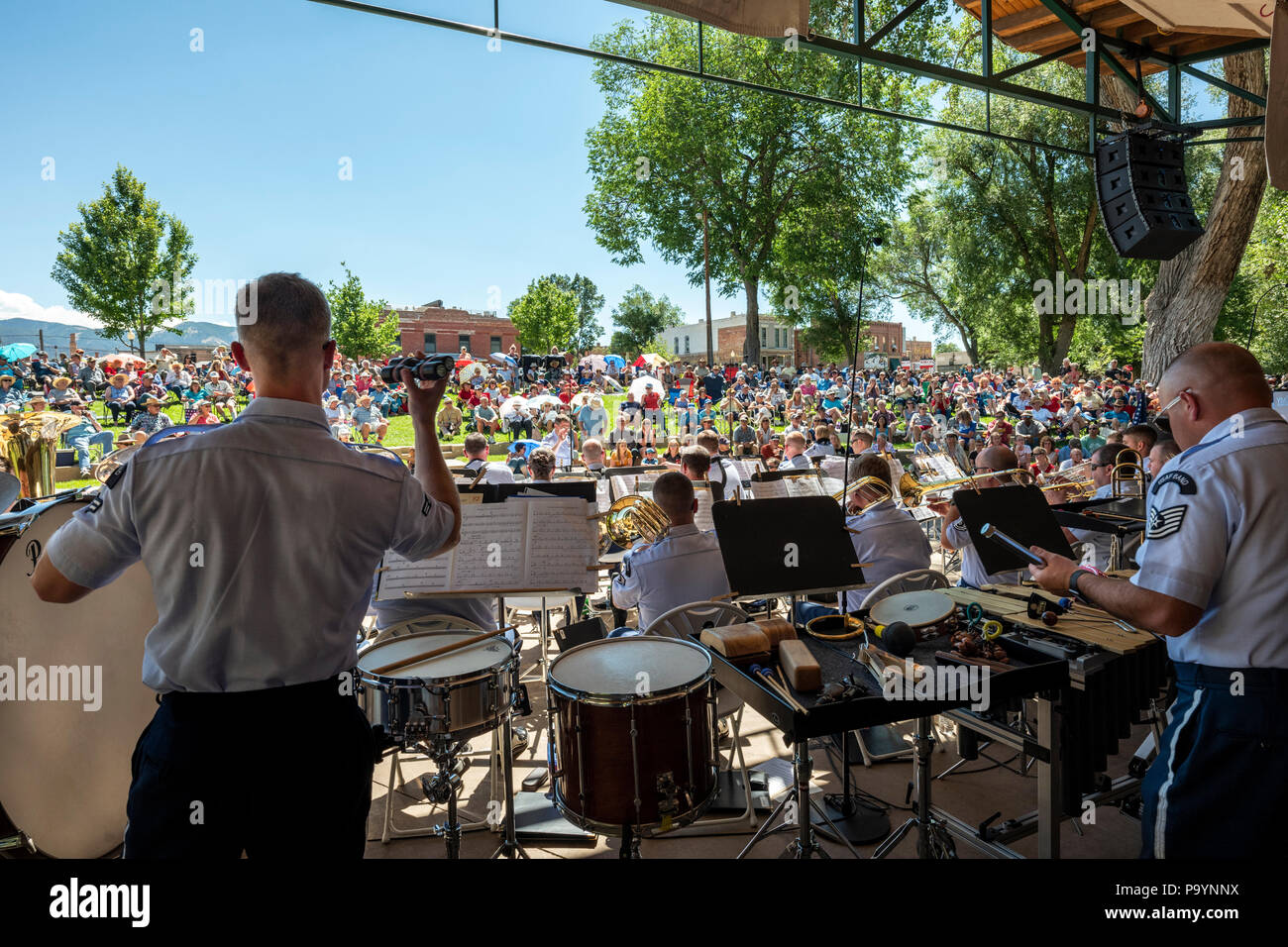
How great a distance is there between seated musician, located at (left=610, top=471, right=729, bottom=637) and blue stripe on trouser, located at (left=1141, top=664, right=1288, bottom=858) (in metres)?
2.23

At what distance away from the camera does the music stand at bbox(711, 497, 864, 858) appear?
2971 mm

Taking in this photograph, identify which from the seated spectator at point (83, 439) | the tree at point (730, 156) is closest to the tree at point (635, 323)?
the tree at point (730, 156)

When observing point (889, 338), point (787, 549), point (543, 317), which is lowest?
point (787, 549)

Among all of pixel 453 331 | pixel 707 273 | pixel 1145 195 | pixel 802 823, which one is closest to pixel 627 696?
pixel 802 823

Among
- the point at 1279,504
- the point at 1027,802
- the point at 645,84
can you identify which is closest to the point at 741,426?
the point at 1027,802

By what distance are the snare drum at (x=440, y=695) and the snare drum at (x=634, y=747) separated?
0.77 ft

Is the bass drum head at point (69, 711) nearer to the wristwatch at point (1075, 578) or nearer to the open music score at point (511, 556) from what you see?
the open music score at point (511, 556)

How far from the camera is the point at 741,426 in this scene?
18484 mm

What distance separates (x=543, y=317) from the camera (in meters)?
48.8

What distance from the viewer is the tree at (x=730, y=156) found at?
3064 cm

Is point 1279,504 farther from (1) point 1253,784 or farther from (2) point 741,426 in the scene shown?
(2) point 741,426

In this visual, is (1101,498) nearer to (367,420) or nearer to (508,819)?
(508,819)

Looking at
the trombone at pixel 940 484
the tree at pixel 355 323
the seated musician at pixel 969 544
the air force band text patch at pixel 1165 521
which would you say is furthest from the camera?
the tree at pixel 355 323

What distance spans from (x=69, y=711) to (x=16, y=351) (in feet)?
85.1
